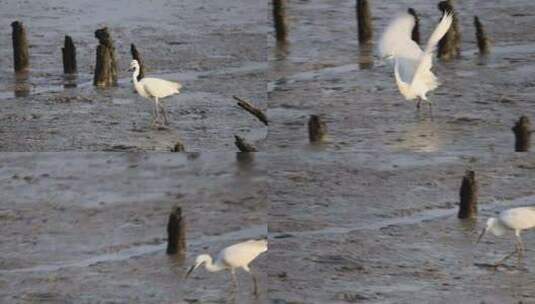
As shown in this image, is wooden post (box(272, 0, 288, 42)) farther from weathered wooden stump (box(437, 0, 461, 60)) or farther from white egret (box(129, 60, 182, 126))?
white egret (box(129, 60, 182, 126))

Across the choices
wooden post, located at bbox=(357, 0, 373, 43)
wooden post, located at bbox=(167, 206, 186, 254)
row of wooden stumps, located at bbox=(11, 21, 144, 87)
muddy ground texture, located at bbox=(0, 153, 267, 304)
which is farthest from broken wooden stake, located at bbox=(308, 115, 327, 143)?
wooden post, located at bbox=(357, 0, 373, 43)

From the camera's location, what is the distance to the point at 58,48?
25.0 metres

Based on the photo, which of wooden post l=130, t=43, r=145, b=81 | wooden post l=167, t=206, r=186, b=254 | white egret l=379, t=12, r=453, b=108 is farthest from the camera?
wooden post l=130, t=43, r=145, b=81

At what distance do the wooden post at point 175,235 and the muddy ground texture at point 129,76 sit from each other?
2101 millimetres

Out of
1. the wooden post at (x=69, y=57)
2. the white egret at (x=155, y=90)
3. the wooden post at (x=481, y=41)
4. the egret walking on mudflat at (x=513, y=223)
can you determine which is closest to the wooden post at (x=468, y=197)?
the egret walking on mudflat at (x=513, y=223)

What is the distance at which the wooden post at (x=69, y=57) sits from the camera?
22922 mm

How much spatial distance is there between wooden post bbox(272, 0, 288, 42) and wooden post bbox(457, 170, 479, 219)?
8.35 meters

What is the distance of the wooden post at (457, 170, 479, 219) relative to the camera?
57.3 feet

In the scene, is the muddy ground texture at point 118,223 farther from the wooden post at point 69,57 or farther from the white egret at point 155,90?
the wooden post at point 69,57

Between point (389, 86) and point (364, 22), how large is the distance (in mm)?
3173

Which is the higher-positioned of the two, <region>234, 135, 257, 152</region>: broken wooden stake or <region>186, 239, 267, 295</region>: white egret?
<region>234, 135, 257, 152</region>: broken wooden stake

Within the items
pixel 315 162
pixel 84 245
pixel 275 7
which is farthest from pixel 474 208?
pixel 275 7

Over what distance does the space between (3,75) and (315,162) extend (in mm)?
5965

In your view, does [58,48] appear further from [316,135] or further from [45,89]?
[316,135]
